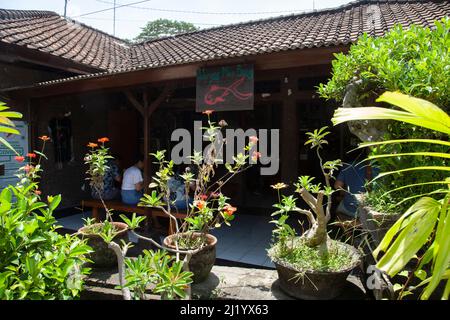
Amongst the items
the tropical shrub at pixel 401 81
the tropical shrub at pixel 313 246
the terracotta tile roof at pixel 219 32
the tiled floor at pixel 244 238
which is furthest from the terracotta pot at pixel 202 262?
the terracotta tile roof at pixel 219 32

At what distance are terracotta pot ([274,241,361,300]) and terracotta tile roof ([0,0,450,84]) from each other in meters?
2.63

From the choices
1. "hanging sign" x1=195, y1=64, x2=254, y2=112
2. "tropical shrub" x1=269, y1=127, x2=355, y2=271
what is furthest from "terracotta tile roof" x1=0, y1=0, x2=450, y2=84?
"tropical shrub" x1=269, y1=127, x2=355, y2=271

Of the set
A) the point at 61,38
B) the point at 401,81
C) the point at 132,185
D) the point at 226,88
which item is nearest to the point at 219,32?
the point at 61,38

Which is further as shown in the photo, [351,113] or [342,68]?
[342,68]

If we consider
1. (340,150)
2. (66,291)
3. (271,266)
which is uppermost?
(340,150)

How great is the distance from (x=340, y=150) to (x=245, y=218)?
2536 millimetres

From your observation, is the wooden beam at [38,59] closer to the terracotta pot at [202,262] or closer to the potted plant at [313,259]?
the terracotta pot at [202,262]

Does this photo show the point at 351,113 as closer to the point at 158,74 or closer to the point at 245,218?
the point at 158,74

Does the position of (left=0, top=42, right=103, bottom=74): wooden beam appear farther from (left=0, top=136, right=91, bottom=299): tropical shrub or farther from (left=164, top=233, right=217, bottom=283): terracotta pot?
(left=164, top=233, right=217, bottom=283): terracotta pot

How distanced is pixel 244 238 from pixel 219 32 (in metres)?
6.59

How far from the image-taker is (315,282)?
76.7 inches

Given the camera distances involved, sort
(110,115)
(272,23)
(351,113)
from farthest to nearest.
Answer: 1. (272,23)
2. (110,115)
3. (351,113)
